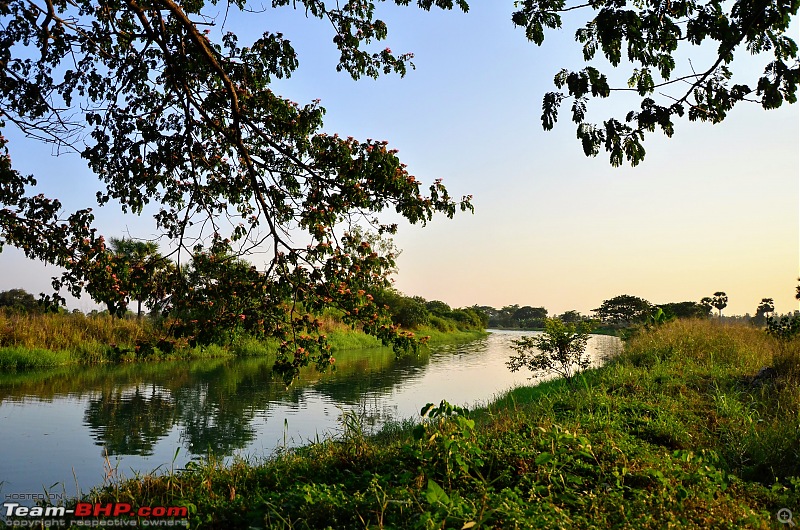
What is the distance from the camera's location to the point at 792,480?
160 inches

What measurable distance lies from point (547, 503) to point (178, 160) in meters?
6.80

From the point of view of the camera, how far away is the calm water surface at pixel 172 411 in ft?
25.0

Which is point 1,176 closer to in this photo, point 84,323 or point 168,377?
point 168,377

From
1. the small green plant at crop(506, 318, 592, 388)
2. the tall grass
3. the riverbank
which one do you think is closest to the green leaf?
the small green plant at crop(506, 318, 592, 388)

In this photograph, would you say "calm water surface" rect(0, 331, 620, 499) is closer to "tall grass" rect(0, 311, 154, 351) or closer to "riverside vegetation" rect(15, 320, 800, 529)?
"riverside vegetation" rect(15, 320, 800, 529)

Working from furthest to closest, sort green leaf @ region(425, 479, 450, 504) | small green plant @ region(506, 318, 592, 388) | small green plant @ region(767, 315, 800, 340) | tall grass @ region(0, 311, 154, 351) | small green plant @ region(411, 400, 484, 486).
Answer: tall grass @ region(0, 311, 154, 351) → small green plant @ region(767, 315, 800, 340) → small green plant @ region(506, 318, 592, 388) → small green plant @ region(411, 400, 484, 486) → green leaf @ region(425, 479, 450, 504)

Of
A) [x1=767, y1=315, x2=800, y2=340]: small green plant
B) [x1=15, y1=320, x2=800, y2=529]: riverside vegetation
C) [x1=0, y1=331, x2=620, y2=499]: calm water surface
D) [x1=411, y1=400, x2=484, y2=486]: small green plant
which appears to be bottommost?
[x1=0, y1=331, x2=620, y2=499]: calm water surface

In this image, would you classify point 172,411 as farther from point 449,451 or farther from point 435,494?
point 435,494

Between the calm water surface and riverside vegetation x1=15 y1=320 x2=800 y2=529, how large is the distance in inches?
40.3

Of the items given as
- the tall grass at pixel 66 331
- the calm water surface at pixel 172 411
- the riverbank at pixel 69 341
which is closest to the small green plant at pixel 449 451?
the calm water surface at pixel 172 411

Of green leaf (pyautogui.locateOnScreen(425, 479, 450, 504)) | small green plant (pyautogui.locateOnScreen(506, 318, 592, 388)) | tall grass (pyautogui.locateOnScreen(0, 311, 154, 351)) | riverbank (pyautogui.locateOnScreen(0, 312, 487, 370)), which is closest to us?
green leaf (pyautogui.locateOnScreen(425, 479, 450, 504))

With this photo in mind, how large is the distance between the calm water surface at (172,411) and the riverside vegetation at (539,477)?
1024 millimetres

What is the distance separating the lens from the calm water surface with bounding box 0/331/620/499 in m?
7.61

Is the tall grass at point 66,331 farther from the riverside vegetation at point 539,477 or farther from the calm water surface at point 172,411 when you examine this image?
the riverside vegetation at point 539,477
